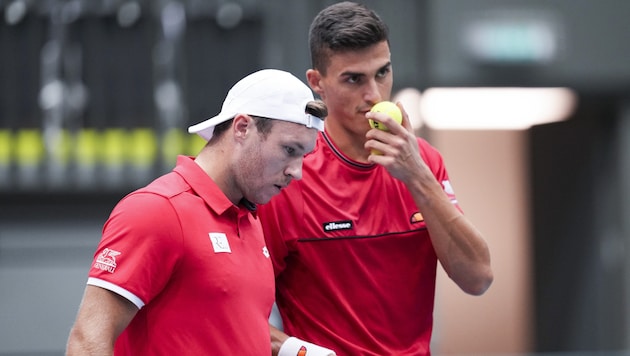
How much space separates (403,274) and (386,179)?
0.35m

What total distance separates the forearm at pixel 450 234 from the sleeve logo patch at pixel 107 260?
1.11 metres

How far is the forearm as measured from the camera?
335 cm

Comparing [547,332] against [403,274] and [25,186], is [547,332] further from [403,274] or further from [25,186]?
[403,274]

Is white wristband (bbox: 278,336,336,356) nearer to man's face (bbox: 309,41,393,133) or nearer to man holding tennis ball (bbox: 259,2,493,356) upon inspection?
man holding tennis ball (bbox: 259,2,493,356)

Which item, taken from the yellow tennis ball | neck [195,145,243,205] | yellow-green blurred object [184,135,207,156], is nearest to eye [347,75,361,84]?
the yellow tennis ball

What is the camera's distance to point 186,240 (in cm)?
275

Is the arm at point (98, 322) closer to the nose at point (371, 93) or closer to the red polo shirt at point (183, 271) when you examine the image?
the red polo shirt at point (183, 271)

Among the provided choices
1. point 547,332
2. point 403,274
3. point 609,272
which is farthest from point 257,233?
point 547,332

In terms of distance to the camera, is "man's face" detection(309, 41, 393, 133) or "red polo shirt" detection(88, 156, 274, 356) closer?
"red polo shirt" detection(88, 156, 274, 356)

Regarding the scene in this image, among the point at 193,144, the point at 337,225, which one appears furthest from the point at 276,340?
the point at 193,144

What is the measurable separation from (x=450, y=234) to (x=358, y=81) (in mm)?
614

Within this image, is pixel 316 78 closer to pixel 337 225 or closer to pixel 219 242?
pixel 337 225

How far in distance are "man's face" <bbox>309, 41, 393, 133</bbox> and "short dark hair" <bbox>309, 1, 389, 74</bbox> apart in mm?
25

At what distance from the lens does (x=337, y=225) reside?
3.51m
